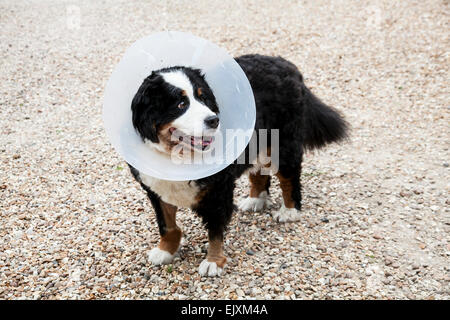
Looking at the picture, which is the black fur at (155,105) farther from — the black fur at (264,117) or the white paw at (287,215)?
the white paw at (287,215)

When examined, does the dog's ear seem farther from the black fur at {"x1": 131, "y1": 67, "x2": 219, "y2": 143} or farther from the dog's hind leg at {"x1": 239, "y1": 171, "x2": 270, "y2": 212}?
the dog's hind leg at {"x1": 239, "y1": 171, "x2": 270, "y2": 212}

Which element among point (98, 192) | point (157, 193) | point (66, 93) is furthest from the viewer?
point (66, 93)

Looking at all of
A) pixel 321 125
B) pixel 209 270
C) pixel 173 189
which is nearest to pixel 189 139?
pixel 173 189

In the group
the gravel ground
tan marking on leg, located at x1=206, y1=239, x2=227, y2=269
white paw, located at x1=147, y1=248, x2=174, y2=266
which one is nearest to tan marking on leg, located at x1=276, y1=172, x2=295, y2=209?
the gravel ground

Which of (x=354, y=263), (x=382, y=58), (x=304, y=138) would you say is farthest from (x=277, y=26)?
(x=354, y=263)

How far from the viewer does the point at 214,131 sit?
8.33ft

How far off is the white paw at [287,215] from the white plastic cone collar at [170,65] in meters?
1.32

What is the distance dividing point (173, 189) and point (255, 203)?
1463mm

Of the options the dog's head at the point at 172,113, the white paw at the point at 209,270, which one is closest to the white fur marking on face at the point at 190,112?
the dog's head at the point at 172,113

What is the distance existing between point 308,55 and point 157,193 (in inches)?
218

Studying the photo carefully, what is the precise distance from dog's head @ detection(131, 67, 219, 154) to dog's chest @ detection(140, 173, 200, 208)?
30 cm

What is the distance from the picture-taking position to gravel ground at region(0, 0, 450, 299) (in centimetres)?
315

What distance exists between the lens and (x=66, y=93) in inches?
262
